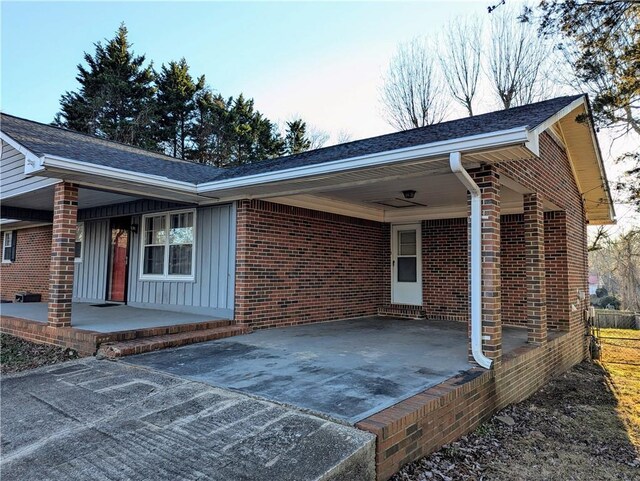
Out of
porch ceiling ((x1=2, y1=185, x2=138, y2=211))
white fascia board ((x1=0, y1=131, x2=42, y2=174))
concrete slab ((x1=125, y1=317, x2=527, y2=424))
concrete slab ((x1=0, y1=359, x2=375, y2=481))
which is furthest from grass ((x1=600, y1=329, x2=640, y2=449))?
porch ceiling ((x1=2, y1=185, x2=138, y2=211))

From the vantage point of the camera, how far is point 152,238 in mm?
8914

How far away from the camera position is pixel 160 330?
234 inches

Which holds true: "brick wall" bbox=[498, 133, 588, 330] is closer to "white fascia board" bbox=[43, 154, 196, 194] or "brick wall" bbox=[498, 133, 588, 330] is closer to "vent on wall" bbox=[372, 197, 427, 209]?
"vent on wall" bbox=[372, 197, 427, 209]

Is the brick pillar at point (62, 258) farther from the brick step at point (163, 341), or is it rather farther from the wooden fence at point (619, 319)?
the wooden fence at point (619, 319)

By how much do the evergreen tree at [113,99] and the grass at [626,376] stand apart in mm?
21283

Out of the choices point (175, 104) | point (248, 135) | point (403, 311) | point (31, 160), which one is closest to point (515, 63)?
point (403, 311)

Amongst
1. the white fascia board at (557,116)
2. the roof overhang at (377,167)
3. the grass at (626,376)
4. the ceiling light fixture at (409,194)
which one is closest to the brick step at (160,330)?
the roof overhang at (377,167)

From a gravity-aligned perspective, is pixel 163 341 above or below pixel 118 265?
below

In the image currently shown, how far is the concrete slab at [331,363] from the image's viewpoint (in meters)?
3.48

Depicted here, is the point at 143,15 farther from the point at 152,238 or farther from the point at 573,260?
the point at 573,260

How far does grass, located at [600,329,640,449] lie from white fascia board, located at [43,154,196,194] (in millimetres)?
6961

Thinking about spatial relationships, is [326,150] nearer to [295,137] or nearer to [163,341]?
[163,341]

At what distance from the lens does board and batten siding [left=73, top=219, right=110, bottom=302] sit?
32.5ft

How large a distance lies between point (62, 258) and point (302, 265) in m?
4.04
